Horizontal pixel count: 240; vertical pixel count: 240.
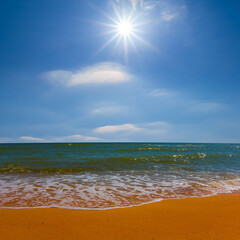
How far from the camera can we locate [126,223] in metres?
3.38

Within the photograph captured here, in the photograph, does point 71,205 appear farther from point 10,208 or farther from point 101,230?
point 101,230

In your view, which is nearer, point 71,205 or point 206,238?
point 206,238

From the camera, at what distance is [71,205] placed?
478 cm

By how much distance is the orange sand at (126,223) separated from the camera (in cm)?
291

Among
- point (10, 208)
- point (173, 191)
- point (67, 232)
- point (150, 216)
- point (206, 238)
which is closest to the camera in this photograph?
point (206, 238)

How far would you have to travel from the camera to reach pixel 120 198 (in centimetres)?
556

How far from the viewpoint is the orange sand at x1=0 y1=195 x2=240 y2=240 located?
2.91m

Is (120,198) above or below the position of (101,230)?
below

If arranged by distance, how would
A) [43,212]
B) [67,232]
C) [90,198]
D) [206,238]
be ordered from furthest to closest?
[90,198] → [43,212] → [67,232] → [206,238]

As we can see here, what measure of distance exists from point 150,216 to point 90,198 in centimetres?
247

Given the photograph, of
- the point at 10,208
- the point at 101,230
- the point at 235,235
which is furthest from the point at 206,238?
the point at 10,208

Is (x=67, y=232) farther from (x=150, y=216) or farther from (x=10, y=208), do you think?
(x=10, y=208)

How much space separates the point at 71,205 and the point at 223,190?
6047 mm

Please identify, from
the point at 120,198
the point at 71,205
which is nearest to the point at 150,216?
the point at 120,198
